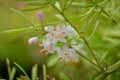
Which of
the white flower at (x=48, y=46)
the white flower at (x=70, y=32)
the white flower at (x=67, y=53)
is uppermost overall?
the white flower at (x=70, y=32)

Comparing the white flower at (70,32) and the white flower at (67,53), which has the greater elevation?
the white flower at (70,32)

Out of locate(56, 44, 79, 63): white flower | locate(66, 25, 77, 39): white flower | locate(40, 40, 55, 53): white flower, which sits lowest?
locate(56, 44, 79, 63): white flower

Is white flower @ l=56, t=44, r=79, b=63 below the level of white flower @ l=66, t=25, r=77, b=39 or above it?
below

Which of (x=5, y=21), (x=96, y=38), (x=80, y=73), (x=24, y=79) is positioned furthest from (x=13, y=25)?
(x=24, y=79)

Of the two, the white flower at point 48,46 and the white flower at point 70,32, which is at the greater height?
the white flower at point 70,32

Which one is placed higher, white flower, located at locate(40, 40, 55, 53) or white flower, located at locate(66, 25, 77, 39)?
white flower, located at locate(66, 25, 77, 39)

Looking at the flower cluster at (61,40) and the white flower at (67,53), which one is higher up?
the flower cluster at (61,40)

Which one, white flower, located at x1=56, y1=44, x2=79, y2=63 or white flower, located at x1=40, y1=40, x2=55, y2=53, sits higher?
white flower, located at x1=40, y1=40, x2=55, y2=53

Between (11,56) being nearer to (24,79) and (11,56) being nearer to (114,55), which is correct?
(114,55)
